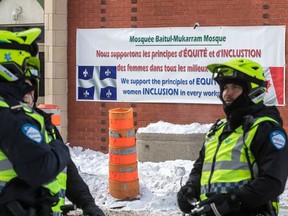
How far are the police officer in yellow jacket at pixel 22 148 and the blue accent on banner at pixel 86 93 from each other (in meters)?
8.36

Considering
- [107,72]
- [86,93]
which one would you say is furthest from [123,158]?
[86,93]

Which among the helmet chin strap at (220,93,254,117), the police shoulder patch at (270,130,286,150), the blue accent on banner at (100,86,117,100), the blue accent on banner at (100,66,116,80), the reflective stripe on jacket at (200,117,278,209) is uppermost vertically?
the blue accent on banner at (100,66,116,80)

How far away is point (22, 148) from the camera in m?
2.93

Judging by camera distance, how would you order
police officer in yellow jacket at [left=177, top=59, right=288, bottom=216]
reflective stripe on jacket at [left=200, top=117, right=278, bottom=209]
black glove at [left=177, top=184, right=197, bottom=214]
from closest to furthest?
police officer in yellow jacket at [left=177, top=59, right=288, bottom=216]
reflective stripe on jacket at [left=200, top=117, right=278, bottom=209]
black glove at [left=177, top=184, right=197, bottom=214]

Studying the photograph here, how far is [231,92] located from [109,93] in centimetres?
775

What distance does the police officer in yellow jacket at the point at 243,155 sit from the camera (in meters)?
3.54

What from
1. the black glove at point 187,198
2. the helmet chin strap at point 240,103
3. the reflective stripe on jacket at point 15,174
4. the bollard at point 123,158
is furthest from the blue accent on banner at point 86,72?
the reflective stripe on jacket at point 15,174

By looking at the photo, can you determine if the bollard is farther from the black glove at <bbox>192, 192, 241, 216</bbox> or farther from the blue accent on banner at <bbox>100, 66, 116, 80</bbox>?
the black glove at <bbox>192, 192, 241, 216</bbox>

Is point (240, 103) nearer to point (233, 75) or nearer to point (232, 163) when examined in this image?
point (233, 75)

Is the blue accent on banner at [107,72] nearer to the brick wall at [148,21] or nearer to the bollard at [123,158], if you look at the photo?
the brick wall at [148,21]

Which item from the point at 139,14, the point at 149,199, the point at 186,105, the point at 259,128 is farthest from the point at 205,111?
the point at 259,128

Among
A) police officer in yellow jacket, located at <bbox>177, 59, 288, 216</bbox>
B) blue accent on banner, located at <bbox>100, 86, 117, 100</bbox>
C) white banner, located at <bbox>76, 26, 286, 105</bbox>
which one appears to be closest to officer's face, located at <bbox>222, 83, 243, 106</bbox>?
police officer in yellow jacket, located at <bbox>177, 59, 288, 216</bbox>

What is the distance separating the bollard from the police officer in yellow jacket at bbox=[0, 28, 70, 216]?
491cm

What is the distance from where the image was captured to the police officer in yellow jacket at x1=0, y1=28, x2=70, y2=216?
295cm
